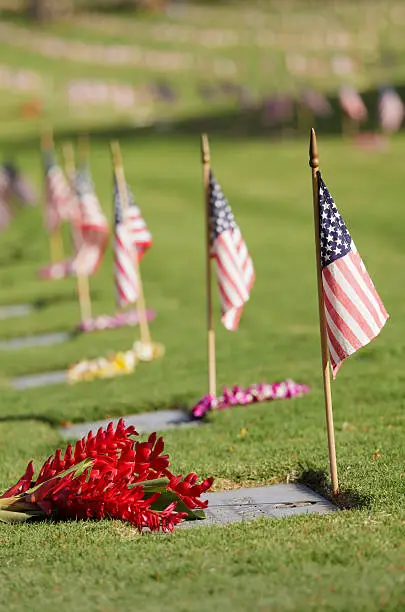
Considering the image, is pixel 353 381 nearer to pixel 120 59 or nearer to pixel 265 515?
pixel 265 515

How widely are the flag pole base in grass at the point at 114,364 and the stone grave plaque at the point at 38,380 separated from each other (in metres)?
0.13

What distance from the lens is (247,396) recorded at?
1181 centimetres

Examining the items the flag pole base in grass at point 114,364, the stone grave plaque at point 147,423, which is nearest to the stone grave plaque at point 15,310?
the flag pole base in grass at point 114,364

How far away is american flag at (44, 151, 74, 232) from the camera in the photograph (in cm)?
2261

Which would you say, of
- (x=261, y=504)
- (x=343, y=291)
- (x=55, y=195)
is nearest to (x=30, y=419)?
(x=261, y=504)

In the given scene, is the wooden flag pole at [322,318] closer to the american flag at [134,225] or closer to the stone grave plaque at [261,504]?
the stone grave plaque at [261,504]

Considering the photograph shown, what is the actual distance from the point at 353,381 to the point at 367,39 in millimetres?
71856

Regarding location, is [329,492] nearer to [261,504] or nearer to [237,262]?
[261,504]

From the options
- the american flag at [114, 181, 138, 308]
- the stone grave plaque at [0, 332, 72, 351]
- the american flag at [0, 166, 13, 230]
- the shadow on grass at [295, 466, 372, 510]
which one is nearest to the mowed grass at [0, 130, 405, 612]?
the shadow on grass at [295, 466, 372, 510]

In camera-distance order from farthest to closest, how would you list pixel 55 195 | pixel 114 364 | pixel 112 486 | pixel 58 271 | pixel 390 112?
pixel 390 112
pixel 58 271
pixel 55 195
pixel 114 364
pixel 112 486

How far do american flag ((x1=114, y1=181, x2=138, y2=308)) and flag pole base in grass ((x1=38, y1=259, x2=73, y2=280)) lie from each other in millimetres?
8615

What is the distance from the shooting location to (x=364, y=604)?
5988mm

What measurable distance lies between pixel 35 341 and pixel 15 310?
3027 millimetres

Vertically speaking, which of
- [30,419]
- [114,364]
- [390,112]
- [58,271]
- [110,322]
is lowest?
[58,271]
